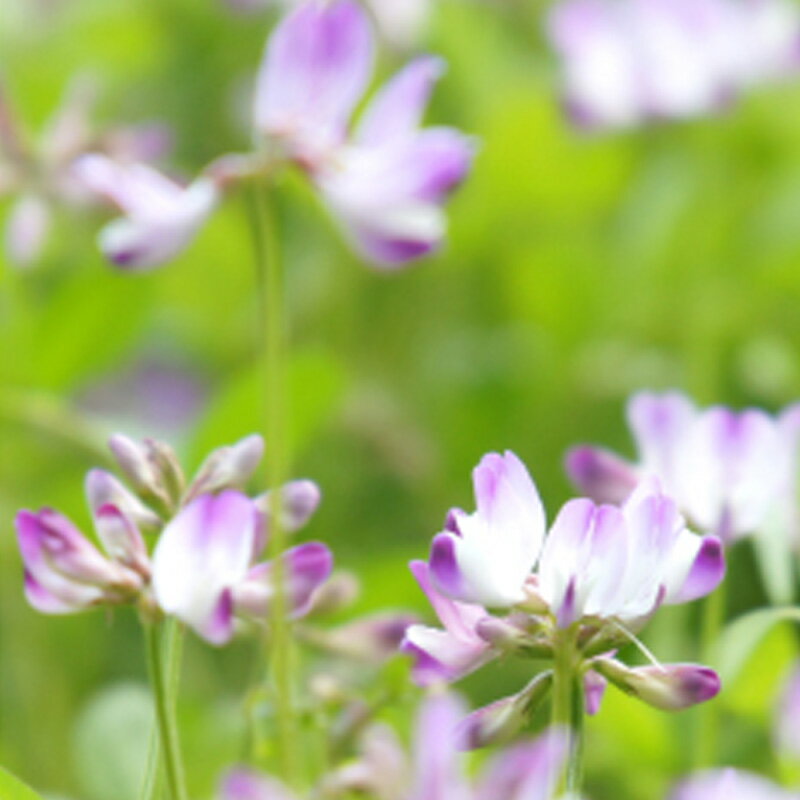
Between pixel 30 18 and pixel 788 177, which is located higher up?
pixel 30 18

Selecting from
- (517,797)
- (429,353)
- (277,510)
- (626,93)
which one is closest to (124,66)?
(429,353)

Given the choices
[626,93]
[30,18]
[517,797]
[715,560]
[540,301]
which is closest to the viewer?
[517,797]

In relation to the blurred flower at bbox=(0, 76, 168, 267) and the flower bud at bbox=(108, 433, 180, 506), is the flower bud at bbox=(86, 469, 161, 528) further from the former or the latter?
the blurred flower at bbox=(0, 76, 168, 267)

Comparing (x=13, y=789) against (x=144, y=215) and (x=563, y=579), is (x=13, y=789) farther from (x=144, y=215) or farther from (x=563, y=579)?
(x=144, y=215)

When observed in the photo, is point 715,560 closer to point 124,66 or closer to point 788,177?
point 788,177

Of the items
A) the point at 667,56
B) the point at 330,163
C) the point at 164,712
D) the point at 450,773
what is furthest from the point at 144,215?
the point at 667,56

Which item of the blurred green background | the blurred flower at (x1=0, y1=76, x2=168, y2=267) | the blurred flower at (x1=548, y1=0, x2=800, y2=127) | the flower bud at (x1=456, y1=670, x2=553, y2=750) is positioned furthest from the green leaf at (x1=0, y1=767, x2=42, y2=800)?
the blurred flower at (x1=548, y1=0, x2=800, y2=127)

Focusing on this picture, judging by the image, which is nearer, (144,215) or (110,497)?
(110,497)
